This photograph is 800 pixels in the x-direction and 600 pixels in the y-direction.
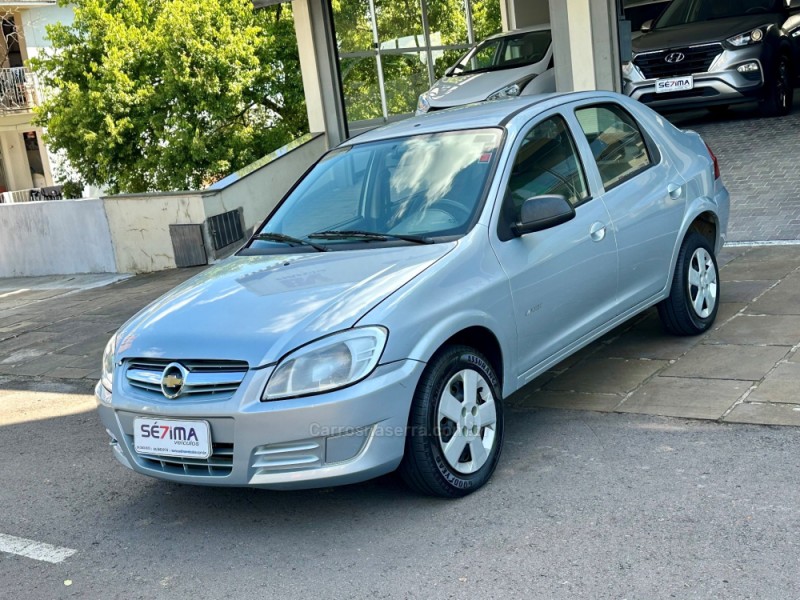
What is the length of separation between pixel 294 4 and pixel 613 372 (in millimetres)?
10021

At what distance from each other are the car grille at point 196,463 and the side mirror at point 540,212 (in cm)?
179

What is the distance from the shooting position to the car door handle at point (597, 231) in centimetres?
544

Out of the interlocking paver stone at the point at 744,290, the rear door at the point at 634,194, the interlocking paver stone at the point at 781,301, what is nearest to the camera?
the rear door at the point at 634,194

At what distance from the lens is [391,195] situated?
5.39 metres

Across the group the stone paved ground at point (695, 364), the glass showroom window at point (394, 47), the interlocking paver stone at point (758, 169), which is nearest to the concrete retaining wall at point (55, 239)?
the glass showroom window at point (394, 47)

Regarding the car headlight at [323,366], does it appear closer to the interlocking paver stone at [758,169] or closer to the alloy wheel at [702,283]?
the alloy wheel at [702,283]

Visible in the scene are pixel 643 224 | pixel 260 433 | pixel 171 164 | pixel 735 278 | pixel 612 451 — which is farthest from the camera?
pixel 171 164

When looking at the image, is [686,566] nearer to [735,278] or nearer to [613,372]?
[613,372]

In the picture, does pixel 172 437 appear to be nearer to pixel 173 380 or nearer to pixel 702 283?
pixel 173 380

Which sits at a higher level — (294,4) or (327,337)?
(294,4)

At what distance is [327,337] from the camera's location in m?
4.22

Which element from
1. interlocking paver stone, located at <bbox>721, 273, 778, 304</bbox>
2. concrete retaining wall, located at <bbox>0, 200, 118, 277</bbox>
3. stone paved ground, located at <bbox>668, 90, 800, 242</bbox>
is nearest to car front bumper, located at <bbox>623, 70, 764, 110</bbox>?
stone paved ground, located at <bbox>668, 90, 800, 242</bbox>

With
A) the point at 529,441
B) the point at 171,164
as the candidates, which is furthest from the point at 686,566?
the point at 171,164

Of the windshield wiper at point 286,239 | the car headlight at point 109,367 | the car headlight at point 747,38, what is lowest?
the car headlight at point 109,367
